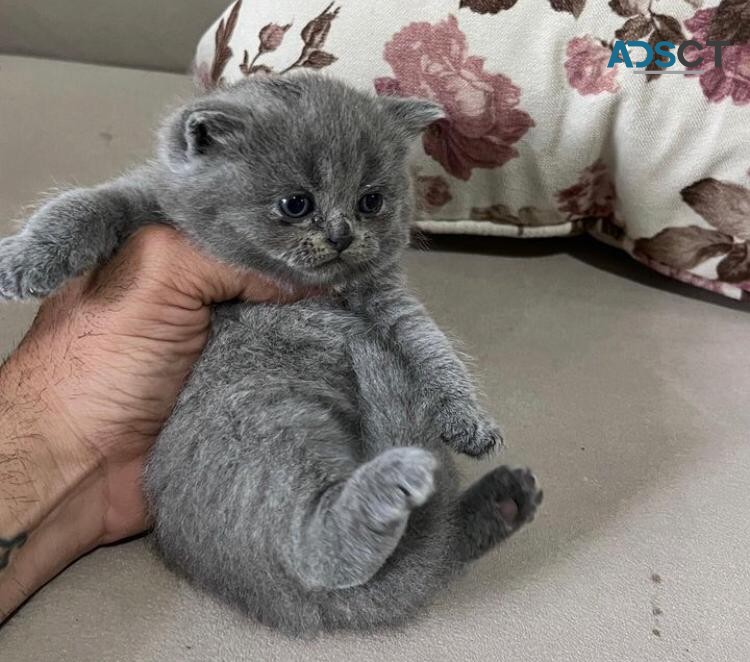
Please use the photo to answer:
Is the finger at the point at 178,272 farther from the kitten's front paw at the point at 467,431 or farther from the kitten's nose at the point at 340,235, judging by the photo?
the kitten's front paw at the point at 467,431

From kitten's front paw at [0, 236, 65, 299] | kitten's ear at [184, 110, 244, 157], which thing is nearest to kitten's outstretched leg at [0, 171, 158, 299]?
kitten's front paw at [0, 236, 65, 299]

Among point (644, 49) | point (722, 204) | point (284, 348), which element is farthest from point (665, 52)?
point (284, 348)

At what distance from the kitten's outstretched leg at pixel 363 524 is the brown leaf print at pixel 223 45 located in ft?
2.75

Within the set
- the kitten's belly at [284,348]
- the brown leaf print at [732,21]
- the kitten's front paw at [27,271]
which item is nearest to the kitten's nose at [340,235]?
the kitten's belly at [284,348]

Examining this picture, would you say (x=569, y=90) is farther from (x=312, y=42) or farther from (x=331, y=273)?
(x=331, y=273)

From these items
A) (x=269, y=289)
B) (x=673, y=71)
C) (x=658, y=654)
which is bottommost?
(x=658, y=654)

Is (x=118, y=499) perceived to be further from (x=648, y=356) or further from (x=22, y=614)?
(x=648, y=356)

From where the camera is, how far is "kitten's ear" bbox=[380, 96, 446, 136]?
1.05 metres

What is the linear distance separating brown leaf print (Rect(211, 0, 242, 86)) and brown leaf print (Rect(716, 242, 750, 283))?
91 cm

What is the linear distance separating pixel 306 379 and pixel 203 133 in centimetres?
32

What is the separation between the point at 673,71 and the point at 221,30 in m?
0.77

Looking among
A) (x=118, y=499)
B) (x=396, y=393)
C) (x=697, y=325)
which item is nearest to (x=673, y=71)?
(x=697, y=325)

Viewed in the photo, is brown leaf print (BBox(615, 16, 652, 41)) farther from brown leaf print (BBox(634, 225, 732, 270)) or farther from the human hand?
the human hand

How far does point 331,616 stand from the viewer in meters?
0.83
